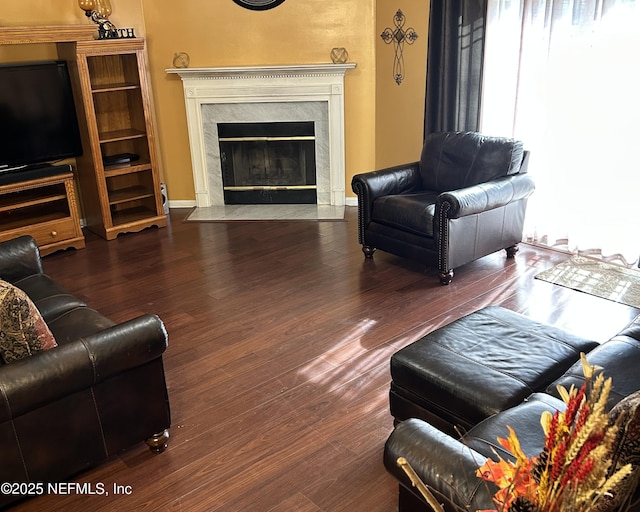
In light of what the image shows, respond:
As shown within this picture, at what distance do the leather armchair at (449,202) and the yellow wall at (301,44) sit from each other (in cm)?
91

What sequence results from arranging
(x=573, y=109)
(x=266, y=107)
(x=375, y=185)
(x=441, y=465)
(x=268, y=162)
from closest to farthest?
(x=441, y=465) < (x=573, y=109) < (x=375, y=185) < (x=266, y=107) < (x=268, y=162)

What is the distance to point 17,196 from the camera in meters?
5.10

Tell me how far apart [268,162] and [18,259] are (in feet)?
10.6

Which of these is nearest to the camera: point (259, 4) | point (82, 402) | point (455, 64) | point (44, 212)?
point (82, 402)

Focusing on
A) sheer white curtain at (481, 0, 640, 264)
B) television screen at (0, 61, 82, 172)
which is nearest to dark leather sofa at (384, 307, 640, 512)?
sheer white curtain at (481, 0, 640, 264)

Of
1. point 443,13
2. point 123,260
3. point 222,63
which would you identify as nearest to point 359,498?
point 123,260

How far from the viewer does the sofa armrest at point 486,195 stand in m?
4.03

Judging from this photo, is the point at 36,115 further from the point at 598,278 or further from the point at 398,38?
the point at 598,278

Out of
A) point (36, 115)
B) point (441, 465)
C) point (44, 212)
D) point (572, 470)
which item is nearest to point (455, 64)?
point (36, 115)

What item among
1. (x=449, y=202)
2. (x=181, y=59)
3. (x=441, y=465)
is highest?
(x=181, y=59)

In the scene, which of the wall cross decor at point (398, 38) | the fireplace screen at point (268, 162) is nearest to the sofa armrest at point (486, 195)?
the wall cross decor at point (398, 38)

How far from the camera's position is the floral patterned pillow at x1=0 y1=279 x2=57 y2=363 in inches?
86.5

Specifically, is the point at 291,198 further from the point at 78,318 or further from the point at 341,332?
the point at 78,318

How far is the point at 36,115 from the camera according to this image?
508 centimetres
